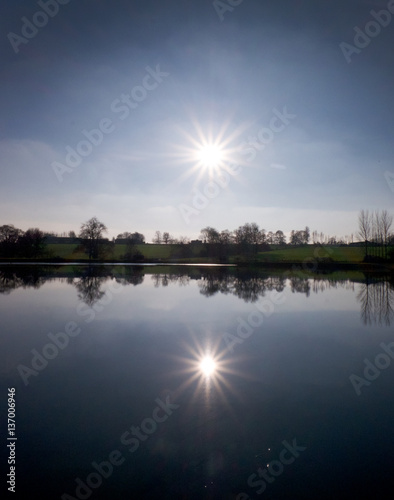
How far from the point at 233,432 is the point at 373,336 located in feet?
25.3

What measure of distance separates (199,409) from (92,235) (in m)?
68.0

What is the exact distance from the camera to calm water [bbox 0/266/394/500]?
3.70 meters

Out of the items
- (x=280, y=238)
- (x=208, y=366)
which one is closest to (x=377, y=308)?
(x=208, y=366)

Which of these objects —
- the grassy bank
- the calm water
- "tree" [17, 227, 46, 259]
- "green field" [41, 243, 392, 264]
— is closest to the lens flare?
the calm water

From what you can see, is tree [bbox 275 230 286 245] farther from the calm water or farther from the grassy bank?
the calm water

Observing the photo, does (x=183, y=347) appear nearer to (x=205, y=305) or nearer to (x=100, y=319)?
(x=100, y=319)

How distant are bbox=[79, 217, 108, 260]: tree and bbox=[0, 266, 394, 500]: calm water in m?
59.9

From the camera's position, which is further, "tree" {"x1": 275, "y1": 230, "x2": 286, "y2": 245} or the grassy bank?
"tree" {"x1": 275, "y1": 230, "x2": 286, "y2": 245}

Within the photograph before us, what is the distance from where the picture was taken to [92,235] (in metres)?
68.8

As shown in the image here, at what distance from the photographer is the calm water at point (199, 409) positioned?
12.1 ft

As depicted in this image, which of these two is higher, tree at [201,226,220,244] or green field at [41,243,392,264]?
tree at [201,226,220,244]

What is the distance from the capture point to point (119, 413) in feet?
16.7

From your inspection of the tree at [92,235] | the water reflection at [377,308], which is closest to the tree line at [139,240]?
the tree at [92,235]

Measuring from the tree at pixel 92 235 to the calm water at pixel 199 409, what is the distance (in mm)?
59950
